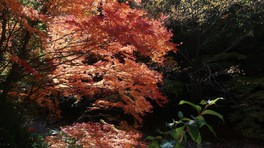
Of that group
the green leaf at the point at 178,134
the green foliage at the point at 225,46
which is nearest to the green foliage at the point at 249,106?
the green foliage at the point at 225,46

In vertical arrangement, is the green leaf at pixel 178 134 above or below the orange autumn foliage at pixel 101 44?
below

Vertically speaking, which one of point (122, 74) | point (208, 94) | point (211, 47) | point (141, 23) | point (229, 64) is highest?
point (211, 47)

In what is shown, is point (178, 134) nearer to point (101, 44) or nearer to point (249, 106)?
point (101, 44)

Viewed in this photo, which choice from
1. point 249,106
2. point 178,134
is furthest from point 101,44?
point 249,106

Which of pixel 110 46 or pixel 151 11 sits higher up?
pixel 151 11

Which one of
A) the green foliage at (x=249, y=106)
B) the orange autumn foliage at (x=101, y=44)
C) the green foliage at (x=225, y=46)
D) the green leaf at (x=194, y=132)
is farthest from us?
the green foliage at (x=225, y=46)

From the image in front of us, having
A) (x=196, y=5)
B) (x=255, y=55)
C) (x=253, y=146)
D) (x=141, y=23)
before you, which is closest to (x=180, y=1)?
(x=196, y=5)

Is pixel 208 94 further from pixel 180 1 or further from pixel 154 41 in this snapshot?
pixel 154 41

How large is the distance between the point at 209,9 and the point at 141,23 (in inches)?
272

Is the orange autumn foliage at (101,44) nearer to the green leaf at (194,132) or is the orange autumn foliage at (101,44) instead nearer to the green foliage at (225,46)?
the green leaf at (194,132)

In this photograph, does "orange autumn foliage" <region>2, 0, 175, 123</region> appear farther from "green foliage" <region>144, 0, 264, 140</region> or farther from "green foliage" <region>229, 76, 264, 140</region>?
"green foliage" <region>229, 76, 264, 140</region>

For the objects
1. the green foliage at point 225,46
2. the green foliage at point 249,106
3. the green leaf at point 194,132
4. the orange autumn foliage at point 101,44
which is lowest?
the green leaf at point 194,132

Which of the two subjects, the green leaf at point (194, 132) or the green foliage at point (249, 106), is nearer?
the green leaf at point (194, 132)

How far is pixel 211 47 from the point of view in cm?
1163
